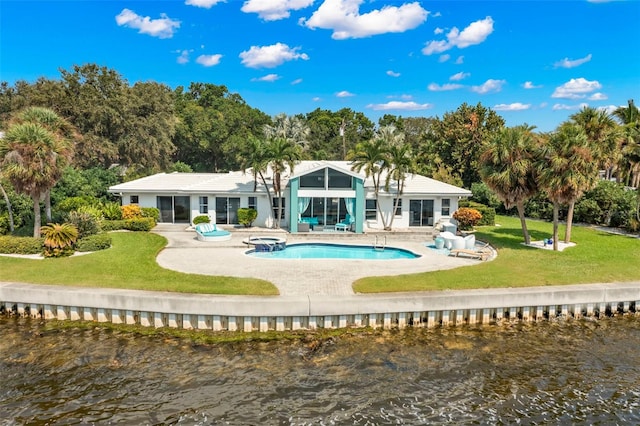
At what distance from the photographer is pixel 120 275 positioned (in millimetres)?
16484

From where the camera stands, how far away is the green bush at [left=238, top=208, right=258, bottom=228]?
89.4 feet

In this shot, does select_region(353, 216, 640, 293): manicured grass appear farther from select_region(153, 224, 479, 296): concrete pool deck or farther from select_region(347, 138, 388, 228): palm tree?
select_region(347, 138, 388, 228): palm tree

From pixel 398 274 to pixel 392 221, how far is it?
11.2 m

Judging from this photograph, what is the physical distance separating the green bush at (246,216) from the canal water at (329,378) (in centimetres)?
1386

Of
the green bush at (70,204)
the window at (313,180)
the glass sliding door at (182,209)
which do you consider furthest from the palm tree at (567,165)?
the green bush at (70,204)

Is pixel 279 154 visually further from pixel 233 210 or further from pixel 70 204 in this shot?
pixel 70 204

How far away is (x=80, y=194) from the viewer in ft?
94.9

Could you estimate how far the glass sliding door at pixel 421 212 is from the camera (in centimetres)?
2891

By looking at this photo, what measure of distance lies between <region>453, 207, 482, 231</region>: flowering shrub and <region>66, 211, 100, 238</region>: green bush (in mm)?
20782

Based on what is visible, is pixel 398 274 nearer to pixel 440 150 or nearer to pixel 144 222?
pixel 144 222

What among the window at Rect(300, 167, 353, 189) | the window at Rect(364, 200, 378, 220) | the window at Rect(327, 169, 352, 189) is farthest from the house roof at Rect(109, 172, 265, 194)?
the window at Rect(364, 200, 378, 220)

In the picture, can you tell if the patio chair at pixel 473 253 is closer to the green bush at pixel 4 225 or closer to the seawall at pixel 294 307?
the seawall at pixel 294 307

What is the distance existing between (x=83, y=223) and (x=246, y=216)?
29.3 ft

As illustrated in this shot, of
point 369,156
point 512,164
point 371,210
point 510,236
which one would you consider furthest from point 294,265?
point 510,236
